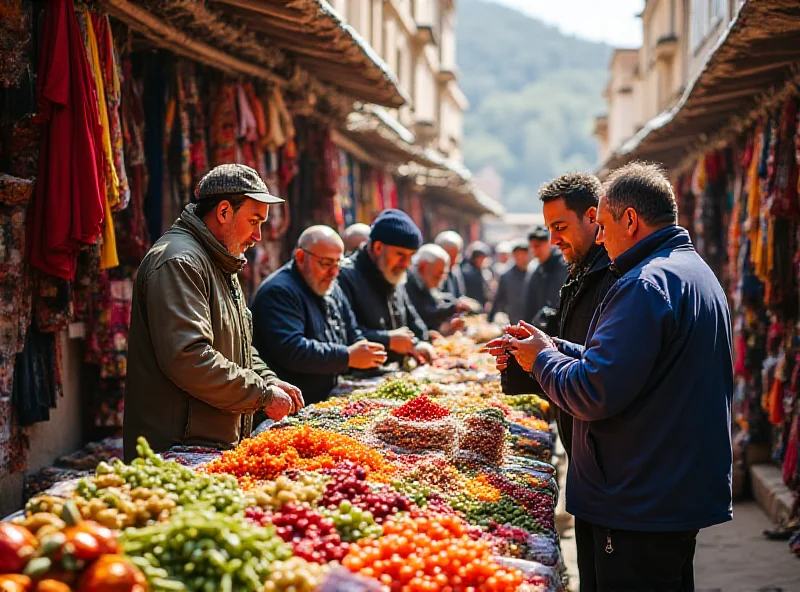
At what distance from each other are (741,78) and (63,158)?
16.7ft

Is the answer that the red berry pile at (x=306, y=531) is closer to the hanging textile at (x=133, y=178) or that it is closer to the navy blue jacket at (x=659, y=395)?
the navy blue jacket at (x=659, y=395)

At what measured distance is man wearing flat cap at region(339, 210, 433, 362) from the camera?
6.31 m

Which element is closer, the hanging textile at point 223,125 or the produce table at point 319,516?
the produce table at point 319,516

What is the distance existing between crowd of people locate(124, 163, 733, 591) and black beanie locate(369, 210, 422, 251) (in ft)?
3.35

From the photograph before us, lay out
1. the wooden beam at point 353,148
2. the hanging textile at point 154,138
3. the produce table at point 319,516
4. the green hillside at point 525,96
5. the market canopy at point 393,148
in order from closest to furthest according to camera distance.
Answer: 1. the produce table at point 319,516
2. the hanging textile at point 154,138
3. the wooden beam at point 353,148
4. the market canopy at point 393,148
5. the green hillside at point 525,96

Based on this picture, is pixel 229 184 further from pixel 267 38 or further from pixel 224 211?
pixel 267 38

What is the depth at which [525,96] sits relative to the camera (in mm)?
146500

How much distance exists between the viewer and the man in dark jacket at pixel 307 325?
507 centimetres

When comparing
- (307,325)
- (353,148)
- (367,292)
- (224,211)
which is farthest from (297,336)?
(353,148)

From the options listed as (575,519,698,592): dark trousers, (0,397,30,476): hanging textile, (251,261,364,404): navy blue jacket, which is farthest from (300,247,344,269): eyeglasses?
(575,519,698,592): dark trousers

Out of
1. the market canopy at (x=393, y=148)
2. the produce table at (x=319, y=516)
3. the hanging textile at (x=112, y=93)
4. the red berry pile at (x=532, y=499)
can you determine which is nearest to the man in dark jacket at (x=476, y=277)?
the market canopy at (x=393, y=148)

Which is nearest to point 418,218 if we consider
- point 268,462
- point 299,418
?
point 299,418

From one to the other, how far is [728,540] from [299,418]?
163 inches

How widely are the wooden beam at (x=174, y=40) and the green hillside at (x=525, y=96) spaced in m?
108
